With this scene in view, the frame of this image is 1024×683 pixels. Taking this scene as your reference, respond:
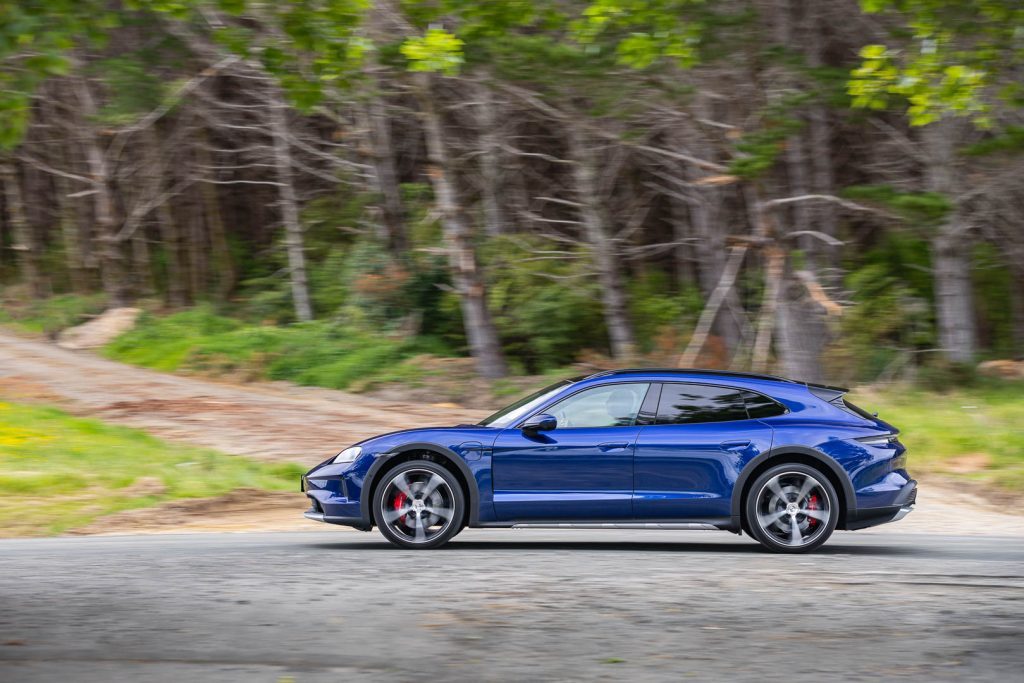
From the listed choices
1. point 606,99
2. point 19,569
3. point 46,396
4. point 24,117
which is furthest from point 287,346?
point 19,569

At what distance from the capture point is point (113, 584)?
803 cm

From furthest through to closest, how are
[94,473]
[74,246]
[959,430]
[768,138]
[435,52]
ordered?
[74,246], [768,138], [959,430], [94,473], [435,52]

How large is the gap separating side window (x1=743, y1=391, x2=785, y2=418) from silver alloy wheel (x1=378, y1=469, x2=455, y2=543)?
231 centimetres

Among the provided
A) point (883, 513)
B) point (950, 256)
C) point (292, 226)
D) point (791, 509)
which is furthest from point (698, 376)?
point (292, 226)

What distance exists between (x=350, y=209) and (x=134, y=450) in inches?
556

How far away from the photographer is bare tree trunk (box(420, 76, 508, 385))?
882 inches

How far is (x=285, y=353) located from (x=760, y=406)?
15926mm

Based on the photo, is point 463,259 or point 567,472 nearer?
point 567,472

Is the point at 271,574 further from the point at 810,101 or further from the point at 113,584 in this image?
the point at 810,101

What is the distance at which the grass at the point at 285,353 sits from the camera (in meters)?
22.8

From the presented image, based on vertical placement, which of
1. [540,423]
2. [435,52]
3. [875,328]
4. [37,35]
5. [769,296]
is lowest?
[540,423]

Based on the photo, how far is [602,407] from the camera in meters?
9.31

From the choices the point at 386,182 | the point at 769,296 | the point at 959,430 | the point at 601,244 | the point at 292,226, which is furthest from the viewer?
the point at 292,226

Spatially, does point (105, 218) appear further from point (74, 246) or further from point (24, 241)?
point (24, 241)
